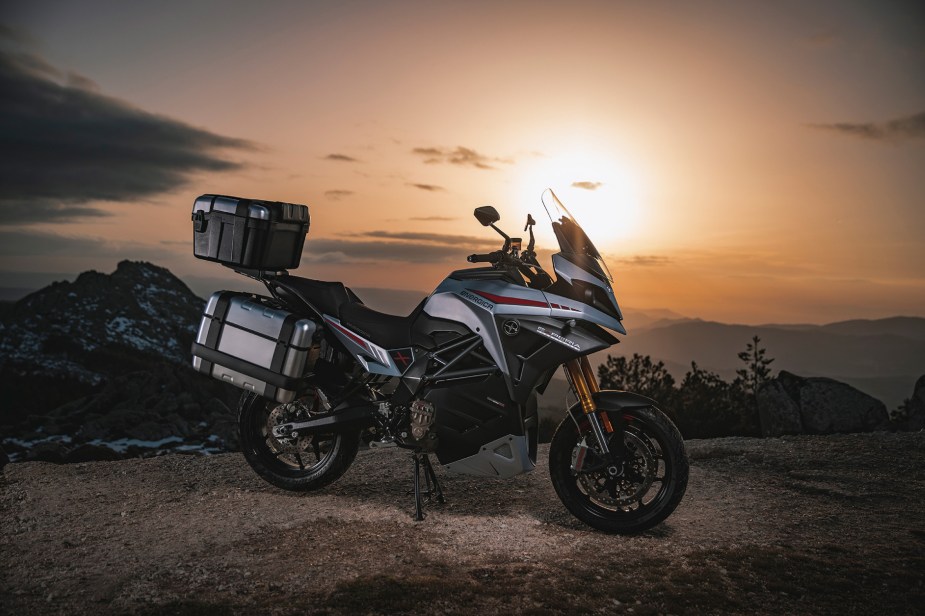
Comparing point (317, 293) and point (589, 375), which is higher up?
point (317, 293)

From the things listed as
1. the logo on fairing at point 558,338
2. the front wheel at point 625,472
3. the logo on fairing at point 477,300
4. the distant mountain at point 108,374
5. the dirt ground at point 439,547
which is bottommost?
the distant mountain at point 108,374

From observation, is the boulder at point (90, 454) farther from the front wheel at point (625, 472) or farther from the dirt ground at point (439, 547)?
the front wheel at point (625, 472)

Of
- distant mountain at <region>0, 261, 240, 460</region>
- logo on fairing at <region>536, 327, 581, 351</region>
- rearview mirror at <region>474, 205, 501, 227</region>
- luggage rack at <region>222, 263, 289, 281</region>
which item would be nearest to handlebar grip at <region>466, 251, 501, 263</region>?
rearview mirror at <region>474, 205, 501, 227</region>

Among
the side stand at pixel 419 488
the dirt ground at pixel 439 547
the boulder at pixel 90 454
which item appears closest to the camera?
the dirt ground at pixel 439 547

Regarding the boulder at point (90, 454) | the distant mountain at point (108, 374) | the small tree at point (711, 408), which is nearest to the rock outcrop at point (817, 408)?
the small tree at point (711, 408)

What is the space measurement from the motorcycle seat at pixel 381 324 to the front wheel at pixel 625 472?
4.57 feet

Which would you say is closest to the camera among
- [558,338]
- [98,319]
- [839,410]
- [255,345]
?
[558,338]

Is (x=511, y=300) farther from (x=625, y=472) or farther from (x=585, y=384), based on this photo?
(x=625, y=472)

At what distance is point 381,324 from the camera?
6227mm

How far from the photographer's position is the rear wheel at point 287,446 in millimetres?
6730

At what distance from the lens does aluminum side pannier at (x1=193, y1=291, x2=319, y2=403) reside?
20.8ft

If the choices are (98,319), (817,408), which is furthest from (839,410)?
(98,319)

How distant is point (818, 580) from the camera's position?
4.79 metres

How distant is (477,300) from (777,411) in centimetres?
745
